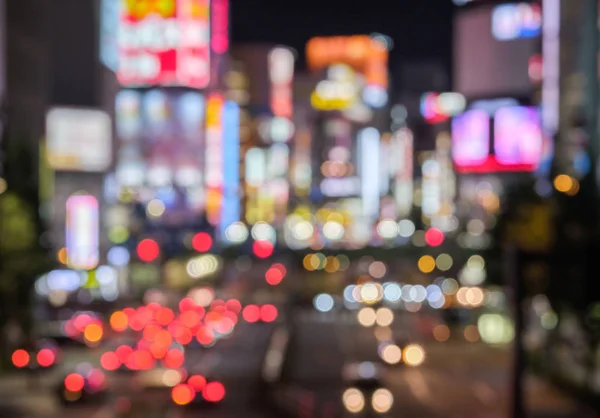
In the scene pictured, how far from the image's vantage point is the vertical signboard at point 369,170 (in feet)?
541

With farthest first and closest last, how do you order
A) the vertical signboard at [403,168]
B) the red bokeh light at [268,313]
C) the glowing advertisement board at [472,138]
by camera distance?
1. the vertical signboard at [403,168]
2. the red bokeh light at [268,313]
3. the glowing advertisement board at [472,138]

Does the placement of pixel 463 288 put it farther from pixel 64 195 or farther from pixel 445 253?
pixel 64 195

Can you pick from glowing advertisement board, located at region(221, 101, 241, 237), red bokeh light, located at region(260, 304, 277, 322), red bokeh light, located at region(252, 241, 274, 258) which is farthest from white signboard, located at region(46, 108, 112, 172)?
glowing advertisement board, located at region(221, 101, 241, 237)

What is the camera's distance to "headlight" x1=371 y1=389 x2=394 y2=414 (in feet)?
100

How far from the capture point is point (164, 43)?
111 meters

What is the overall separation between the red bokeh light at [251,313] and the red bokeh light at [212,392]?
40780mm

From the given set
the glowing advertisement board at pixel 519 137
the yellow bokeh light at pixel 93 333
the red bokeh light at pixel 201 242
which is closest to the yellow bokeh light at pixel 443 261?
the red bokeh light at pixel 201 242

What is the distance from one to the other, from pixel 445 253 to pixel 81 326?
36.4 m

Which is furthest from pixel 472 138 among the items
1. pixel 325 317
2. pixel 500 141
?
pixel 325 317

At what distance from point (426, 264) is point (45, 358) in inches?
1965

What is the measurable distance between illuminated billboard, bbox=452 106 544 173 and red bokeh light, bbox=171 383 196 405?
32.8m

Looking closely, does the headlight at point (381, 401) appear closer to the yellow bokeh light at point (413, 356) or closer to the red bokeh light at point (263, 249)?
the yellow bokeh light at point (413, 356)

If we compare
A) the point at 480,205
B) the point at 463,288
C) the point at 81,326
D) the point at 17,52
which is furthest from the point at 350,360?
the point at 480,205

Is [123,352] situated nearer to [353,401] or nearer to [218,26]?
[353,401]
